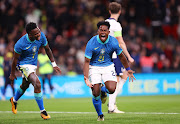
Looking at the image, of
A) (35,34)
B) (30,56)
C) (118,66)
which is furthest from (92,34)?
(35,34)

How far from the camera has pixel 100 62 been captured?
8.37 m

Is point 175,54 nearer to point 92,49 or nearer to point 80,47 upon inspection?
point 80,47

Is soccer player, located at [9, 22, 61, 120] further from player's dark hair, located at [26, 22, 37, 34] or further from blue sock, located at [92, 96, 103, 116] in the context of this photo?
blue sock, located at [92, 96, 103, 116]

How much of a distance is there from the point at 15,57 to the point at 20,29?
39.6ft

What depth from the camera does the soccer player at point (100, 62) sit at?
8016 millimetres

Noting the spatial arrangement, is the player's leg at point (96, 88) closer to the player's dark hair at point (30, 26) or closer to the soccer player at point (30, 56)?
the soccer player at point (30, 56)

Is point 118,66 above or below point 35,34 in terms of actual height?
below

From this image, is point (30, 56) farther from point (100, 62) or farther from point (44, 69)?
point (44, 69)

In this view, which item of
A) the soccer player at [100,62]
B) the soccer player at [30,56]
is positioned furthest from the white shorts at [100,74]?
the soccer player at [30,56]

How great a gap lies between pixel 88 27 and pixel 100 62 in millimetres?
13439

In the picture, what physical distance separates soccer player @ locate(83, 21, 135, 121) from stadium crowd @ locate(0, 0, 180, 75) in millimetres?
10737

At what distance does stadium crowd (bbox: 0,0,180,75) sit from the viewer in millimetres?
20188

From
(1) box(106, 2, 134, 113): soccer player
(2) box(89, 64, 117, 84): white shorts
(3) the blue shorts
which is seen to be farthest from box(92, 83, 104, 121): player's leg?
(3) the blue shorts

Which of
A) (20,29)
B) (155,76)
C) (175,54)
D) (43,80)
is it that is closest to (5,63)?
(43,80)
